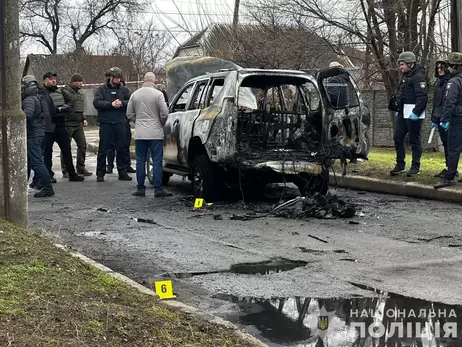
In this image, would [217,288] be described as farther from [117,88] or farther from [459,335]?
[117,88]

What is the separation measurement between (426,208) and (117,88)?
20.2ft

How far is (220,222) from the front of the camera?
8852 millimetres

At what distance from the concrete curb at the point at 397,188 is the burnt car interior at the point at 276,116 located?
998 millimetres

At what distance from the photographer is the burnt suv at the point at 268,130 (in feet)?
32.0

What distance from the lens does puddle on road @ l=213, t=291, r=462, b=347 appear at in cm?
455

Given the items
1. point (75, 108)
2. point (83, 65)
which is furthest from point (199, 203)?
point (83, 65)

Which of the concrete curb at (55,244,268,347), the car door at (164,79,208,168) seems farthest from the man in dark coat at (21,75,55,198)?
the concrete curb at (55,244,268,347)

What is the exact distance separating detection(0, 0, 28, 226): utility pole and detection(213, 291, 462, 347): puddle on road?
283 centimetres

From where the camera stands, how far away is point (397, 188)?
37.3 feet

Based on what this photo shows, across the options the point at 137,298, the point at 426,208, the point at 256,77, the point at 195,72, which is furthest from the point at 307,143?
the point at 195,72

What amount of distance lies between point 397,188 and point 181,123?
3.40 metres

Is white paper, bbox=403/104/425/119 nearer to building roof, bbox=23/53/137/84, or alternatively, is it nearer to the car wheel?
the car wheel

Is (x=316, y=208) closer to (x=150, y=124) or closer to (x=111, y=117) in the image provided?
(x=150, y=124)

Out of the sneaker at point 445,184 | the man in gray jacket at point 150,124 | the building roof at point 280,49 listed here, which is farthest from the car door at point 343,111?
the building roof at point 280,49
